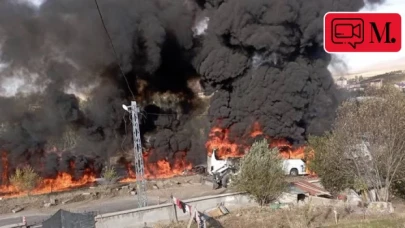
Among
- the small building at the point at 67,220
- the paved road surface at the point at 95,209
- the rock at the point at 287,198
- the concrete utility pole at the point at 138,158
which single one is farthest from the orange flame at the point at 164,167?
the small building at the point at 67,220

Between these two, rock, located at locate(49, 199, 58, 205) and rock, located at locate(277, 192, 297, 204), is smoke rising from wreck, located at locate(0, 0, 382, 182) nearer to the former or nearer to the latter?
rock, located at locate(49, 199, 58, 205)

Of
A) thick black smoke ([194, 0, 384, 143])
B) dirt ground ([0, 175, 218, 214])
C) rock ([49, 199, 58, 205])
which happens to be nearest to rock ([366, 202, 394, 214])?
dirt ground ([0, 175, 218, 214])

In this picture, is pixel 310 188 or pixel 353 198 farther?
pixel 310 188

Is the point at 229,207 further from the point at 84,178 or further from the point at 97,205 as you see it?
the point at 84,178

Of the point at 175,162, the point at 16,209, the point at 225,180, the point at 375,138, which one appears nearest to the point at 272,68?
the point at 175,162

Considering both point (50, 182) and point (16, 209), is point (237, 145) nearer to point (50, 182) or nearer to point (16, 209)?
point (50, 182)
